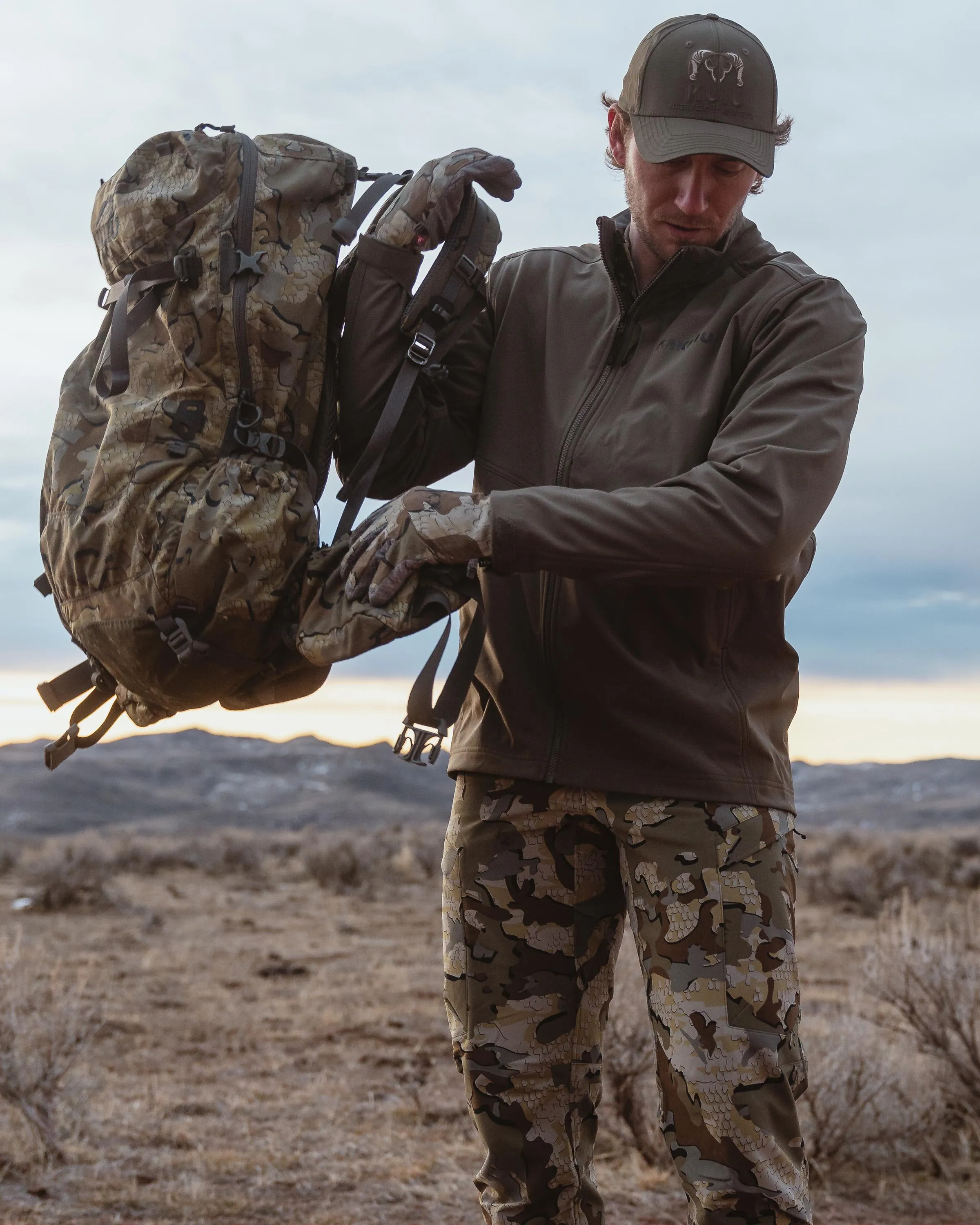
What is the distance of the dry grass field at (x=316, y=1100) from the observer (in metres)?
5.04

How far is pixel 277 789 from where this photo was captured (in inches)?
2943

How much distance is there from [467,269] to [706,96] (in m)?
0.55

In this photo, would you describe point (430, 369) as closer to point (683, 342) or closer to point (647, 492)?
point (683, 342)

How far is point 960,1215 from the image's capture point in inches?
199

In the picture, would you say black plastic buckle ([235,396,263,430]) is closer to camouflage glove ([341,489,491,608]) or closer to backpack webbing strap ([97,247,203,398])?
backpack webbing strap ([97,247,203,398])

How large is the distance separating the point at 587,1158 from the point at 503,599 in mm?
1128

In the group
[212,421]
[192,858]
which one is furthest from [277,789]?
[212,421]

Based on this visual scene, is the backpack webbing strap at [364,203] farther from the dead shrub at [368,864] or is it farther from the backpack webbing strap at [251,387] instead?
the dead shrub at [368,864]

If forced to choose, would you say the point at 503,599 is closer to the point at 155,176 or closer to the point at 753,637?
the point at 753,637

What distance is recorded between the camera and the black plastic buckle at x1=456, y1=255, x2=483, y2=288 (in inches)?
99.4

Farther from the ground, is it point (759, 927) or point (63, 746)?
point (63, 746)

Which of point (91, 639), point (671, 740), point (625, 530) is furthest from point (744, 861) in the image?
point (91, 639)

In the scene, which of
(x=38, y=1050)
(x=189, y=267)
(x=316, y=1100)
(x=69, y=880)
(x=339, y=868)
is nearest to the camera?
(x=189, y=267)

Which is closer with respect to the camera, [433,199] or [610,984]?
[433,199]
